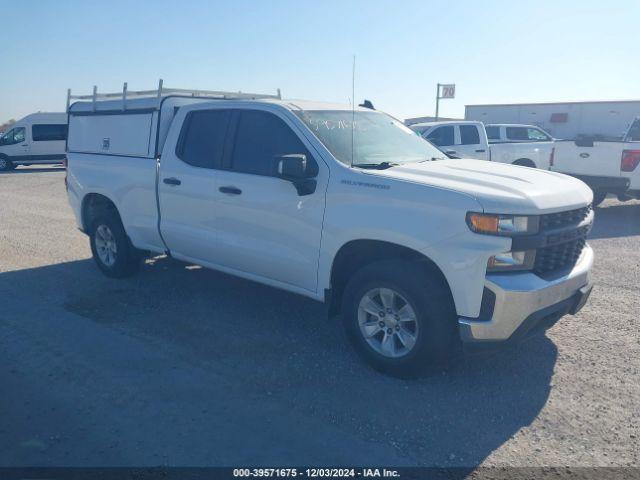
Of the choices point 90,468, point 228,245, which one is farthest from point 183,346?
point 90,468

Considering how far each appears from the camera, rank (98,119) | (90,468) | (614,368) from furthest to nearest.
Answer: (98,119), (614,368), (90,468)

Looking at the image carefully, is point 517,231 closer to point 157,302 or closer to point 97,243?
point 157,302

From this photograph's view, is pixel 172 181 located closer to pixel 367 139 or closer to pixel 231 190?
pixel 231 190

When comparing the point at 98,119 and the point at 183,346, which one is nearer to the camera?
the point at 183,346

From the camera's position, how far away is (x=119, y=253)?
22.2 feet

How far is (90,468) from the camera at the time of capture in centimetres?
326

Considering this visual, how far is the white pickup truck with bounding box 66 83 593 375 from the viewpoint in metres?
3.83

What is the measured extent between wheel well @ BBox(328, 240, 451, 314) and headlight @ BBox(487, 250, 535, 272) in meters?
0.38

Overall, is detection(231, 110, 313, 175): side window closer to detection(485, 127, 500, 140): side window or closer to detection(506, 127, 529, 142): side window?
detection(485, 127, 500, 140): side window

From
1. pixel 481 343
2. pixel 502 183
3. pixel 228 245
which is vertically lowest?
pixel 481 343

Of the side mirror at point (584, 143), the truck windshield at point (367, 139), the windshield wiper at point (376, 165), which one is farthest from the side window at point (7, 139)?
the windshield wiper at point (376, 165)

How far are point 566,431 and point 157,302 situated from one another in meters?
4.07

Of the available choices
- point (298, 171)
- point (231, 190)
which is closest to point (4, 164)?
point (231, 190)

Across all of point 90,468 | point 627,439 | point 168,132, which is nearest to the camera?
point 90,468
